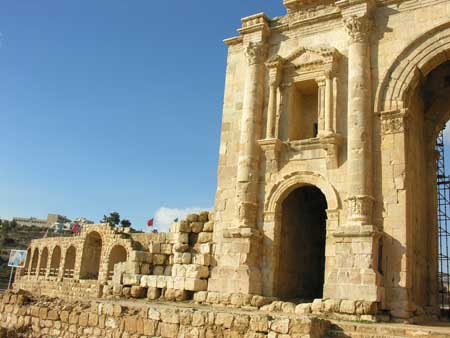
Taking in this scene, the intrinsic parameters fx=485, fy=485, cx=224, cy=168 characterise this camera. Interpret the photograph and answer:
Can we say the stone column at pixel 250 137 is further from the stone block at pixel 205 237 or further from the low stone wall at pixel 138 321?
the low stone wall at pixel 138 321

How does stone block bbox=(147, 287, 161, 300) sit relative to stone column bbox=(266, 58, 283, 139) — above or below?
below

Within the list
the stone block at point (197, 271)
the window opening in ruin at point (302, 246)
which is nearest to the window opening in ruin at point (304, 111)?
the window opening in ruin at point (302, 246)

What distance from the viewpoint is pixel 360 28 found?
12.7 metres

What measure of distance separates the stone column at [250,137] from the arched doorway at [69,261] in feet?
82.9

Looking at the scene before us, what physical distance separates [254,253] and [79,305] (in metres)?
4.62

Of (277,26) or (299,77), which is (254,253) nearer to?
(299,77)

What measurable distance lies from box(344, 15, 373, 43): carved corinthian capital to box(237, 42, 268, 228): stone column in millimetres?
2882

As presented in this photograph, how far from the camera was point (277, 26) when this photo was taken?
14758mm

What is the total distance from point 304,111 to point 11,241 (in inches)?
2283

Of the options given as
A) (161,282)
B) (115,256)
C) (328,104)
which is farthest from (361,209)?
(115,256)

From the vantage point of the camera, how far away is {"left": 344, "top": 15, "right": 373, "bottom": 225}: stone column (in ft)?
37.9

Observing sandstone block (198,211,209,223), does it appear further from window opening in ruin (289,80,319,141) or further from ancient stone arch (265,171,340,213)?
window opening in ruin (289,80,319,141)

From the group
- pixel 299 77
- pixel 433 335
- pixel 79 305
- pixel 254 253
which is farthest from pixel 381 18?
pixel 79 305

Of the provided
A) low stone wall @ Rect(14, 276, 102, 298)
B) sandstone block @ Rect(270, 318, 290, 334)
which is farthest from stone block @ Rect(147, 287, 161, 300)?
low stone wall @ Rect(14, 276, 102, 298)
